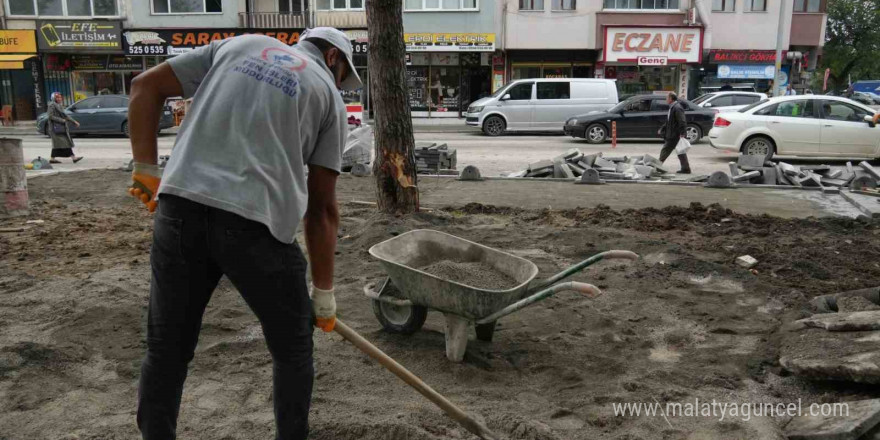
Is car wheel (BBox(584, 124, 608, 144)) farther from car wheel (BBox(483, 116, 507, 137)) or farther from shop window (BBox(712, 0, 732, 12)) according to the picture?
shop window (BBox(712, 0, 732, 12))

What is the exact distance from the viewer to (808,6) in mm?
31828

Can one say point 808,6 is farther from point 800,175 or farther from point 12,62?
point 12,62

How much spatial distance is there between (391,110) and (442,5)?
75.8 ft

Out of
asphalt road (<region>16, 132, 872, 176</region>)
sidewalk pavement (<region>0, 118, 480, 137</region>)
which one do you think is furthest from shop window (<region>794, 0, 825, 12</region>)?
sidewalk pavement (<region>0, 118, 480, 137</region>)

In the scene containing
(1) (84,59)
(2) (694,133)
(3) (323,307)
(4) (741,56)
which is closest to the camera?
(3) (323,307)

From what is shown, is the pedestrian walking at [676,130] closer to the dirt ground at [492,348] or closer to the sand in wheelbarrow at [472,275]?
the dirt ground at [492,348]

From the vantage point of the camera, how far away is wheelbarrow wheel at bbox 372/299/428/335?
4.38 m

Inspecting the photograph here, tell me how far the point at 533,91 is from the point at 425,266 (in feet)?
61.2

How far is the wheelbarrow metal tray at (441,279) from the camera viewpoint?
378 cm

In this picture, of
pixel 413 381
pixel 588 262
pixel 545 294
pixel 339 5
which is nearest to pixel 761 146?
pixel 588 262

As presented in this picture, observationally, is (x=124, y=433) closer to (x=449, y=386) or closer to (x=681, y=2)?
(x=449, y=386)

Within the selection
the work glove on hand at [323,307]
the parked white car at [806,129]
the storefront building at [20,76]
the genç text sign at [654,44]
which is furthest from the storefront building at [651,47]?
the work glove on hand at [323,307]

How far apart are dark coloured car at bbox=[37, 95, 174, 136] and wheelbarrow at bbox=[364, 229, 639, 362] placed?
64.4 feet

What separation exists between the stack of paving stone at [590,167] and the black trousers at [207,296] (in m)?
9.86
